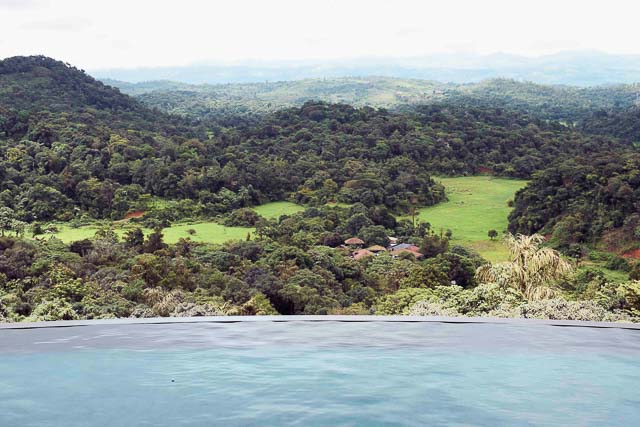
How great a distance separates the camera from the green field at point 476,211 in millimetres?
25469

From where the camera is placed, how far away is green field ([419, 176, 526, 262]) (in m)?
25.5

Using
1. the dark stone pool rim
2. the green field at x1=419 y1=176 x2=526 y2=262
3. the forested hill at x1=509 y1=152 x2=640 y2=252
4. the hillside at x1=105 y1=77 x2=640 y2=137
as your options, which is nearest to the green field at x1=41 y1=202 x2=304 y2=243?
the green field at x1=419 y1=176 x2=526 y2=262

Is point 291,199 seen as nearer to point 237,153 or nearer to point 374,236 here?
point 237,153

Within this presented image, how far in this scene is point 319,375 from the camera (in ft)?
12.8

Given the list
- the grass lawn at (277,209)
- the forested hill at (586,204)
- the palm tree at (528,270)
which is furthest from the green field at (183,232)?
the palm tree at (528,270)

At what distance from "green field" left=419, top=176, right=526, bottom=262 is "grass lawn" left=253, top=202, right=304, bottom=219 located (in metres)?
5.92

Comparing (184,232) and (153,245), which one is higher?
(153,245)

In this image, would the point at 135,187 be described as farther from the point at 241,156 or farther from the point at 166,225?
the point at 241,156

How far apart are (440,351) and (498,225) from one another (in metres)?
25.5

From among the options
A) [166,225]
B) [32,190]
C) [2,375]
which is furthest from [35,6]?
[2,375]

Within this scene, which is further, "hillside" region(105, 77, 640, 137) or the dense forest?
"hillside" region(105, 77, 640, 137)

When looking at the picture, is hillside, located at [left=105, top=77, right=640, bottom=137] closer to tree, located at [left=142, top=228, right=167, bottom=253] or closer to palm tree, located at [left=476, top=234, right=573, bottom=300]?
tree, located at [left=142, top=228, right=167, bottom=253]

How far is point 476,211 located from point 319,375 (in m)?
27.9

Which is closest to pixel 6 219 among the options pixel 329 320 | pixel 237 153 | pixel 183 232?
pixel 183 232
